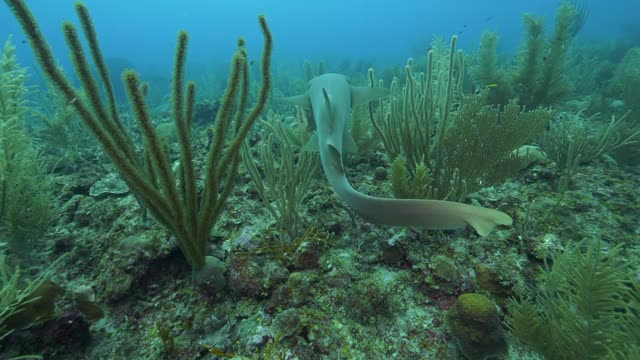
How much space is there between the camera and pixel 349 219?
10.5ft

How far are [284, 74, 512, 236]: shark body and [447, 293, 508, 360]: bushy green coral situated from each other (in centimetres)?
72

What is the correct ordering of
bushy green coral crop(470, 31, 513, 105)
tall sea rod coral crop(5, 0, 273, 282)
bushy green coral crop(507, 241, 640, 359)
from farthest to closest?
bushy green coral crop(470, 31, 513, 105)
tall sea rod coral crop(5, 0, 273, 282)
bushy green coral crop(507, 241, 640, 359)

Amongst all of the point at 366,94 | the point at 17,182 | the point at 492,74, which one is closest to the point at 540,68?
the point at 492,74

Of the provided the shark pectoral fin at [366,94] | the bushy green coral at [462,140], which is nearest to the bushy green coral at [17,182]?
the shark pectoral fin at [366,94]

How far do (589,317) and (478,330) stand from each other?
0.60m

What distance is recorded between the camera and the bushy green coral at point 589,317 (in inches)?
62.4

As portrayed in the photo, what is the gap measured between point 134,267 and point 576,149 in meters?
5.59

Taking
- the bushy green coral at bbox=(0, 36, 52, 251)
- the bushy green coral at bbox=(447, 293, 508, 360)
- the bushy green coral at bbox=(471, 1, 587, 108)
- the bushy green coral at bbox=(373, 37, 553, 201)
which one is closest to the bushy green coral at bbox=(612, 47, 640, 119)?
the bushy green coral at bbox=(471, 1, 587, 108)

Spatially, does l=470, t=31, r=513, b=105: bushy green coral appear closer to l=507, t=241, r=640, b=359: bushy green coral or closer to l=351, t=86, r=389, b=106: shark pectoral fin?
l=351, t=86, r=389, b=106: shark pectoral fin

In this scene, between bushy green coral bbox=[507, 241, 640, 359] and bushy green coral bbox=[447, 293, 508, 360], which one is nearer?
bushy green coral bbox=[507, 241, 640, 359]

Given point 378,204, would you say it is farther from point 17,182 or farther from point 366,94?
point 17,182

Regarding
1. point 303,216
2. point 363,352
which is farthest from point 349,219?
point 363,352

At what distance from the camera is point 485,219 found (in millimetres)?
1632

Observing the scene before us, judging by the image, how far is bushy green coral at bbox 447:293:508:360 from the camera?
196 cm
